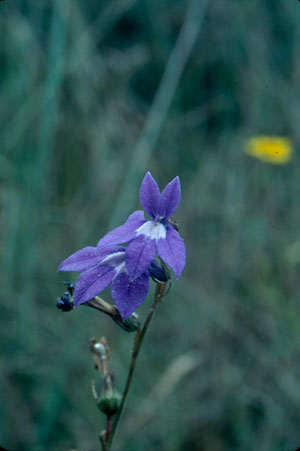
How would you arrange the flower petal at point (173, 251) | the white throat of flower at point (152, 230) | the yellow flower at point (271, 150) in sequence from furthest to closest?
the yellow flower at point (271, 150) < the white throat of flower at point (152, 230) < the flower petal at point (173, 251)

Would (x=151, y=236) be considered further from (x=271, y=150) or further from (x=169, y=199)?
(x=271, y=150)

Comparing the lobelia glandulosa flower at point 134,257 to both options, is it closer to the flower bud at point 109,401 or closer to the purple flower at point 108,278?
the purple flower at point 108,278

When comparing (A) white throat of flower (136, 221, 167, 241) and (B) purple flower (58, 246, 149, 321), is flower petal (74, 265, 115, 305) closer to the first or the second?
(B) purple flower (58, 246, 149, 321)

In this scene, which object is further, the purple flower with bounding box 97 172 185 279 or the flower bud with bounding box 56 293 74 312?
the flower bud with bounding box 56 293 74 312

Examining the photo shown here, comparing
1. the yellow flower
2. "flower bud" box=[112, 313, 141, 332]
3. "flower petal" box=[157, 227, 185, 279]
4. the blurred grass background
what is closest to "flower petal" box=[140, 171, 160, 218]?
"flower petal" box=[157, 227, 185, 279]

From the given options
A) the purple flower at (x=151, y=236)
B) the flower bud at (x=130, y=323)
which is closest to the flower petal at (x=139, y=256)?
the purple flower at (x=151, y=236)

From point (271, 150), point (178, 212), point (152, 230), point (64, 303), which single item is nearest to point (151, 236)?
point (152, 230)
